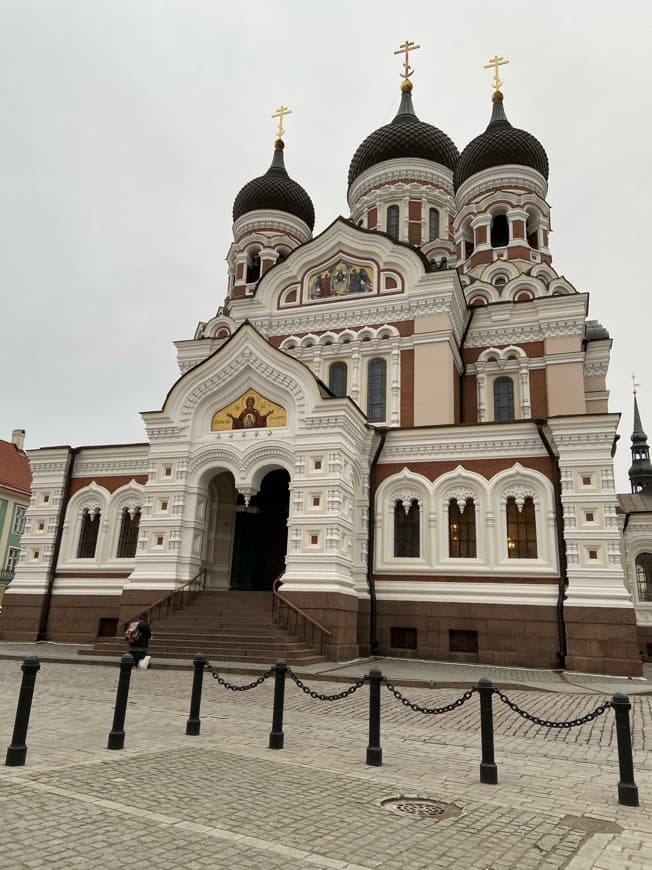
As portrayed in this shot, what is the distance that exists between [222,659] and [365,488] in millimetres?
6206

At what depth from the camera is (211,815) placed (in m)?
4.77

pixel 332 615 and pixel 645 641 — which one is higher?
pixel 332 615

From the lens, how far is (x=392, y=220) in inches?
1150

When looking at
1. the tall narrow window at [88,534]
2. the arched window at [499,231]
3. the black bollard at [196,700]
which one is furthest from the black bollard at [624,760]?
the arched window at [499,231]

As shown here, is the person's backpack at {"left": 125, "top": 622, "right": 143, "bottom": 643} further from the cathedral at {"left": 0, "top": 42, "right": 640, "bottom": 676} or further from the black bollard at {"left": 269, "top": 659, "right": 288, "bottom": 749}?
the black bollard at {"left": 269, "top": 659, "right": 288, "bottom": 749}

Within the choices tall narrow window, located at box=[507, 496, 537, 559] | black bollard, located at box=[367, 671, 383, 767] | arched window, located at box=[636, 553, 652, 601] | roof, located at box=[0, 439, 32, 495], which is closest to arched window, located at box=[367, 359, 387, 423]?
tall narrow window, located at box=[507, 496, 537, 559]

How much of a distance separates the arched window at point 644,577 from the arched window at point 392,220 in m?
17.1

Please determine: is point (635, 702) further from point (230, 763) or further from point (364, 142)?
point (364, 142)

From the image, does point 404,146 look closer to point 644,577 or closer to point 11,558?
point 644,577

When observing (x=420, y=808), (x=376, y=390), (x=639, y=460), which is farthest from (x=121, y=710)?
(x=639, y=460)

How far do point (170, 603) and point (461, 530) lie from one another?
763 cm

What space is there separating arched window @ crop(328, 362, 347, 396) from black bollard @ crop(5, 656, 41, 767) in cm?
1671

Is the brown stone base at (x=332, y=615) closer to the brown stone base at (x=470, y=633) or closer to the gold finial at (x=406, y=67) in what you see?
the brown stone base at (x=470, y=633)

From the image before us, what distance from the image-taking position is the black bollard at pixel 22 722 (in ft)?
19.0
